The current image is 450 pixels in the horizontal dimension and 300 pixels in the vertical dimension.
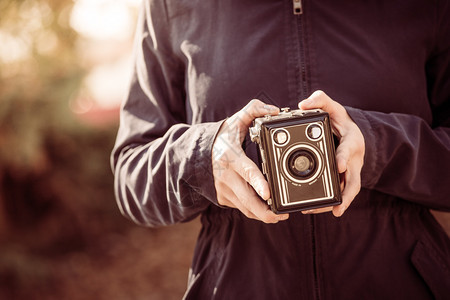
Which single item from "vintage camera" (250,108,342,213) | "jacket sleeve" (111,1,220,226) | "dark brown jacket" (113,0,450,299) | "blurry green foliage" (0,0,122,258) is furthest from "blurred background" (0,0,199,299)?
"vintage camera" (250,108,342,213)

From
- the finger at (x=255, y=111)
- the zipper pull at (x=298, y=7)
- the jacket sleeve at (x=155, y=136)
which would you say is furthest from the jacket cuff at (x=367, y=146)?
the jacket sleeve at (x=155, y=136)

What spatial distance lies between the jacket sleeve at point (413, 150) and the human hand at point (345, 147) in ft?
0.14

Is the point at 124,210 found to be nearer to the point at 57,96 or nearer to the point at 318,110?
the point at 318,110

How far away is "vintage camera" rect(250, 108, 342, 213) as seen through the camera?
119cm

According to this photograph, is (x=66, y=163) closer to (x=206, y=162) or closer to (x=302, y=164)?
(x=206, y=162)

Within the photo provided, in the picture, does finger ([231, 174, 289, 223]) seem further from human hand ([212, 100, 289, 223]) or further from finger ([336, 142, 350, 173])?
finger ([336, 142, 350, 173])

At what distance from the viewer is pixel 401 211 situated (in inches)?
58.7

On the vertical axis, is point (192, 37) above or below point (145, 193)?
above

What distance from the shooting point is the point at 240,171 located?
1208mm

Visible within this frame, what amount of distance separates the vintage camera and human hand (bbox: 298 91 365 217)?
0.02m

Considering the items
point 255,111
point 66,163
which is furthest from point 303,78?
point 66,163

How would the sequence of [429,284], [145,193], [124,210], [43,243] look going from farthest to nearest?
[43,243] → [124,210] → [145,193] → [429,284]

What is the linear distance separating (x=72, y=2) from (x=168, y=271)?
260cm

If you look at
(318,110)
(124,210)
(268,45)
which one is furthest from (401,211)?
(124,210)
